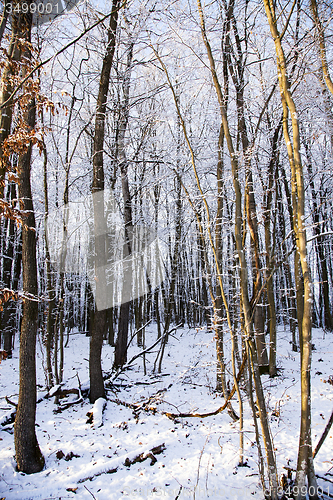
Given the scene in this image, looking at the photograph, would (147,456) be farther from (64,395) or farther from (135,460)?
(64,395)

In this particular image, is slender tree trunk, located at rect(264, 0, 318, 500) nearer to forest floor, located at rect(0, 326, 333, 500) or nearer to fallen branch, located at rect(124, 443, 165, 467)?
forest floor, located at rect(0, 326, 333, 500)

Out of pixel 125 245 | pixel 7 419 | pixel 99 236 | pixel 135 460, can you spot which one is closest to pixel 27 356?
pixel 7 419

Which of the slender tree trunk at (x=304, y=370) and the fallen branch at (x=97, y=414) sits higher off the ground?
the slender tree trunk at (x=304, y=370)

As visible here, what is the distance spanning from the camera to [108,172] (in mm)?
9719

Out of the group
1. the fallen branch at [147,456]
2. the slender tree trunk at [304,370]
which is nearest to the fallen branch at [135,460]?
the fallen branch at [147,456]

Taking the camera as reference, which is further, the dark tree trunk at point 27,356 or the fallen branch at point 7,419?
the fallen branch at point 7,419

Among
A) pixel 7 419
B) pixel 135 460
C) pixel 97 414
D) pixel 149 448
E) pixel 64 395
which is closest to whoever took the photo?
pixel 135 460

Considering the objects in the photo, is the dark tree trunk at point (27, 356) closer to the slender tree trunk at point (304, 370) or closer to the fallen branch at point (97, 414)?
the fallen branch at point (97, 414)

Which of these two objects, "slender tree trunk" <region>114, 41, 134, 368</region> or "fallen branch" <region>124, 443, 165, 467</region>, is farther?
"slender tree trunk" <region>114, 41, 134, 368</region>

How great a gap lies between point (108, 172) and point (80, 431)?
7.84 metres

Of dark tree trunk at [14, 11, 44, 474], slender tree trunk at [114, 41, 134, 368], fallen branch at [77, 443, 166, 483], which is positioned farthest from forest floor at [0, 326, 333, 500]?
slender tree trunk at [114, 41, 134, 368]

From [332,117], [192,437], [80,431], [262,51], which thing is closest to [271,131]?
[332,117]

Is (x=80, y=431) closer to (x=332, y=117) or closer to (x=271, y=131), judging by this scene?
(x=271, y=131)

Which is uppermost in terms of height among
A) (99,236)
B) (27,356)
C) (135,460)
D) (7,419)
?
(99,236)
